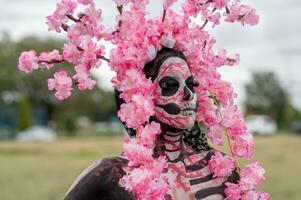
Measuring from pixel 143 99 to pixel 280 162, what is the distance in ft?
61.5

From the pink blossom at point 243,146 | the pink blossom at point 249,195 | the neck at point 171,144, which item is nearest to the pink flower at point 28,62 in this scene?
the neck at point 171,144

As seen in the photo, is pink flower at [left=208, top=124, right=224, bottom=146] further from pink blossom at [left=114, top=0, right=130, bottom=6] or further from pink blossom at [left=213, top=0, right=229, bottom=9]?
pink blossom at [left=114, top=0, right=130, bottom=6]

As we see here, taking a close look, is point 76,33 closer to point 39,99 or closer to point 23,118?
point 23,118

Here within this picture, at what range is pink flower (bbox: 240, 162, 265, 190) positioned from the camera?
354 centimetres

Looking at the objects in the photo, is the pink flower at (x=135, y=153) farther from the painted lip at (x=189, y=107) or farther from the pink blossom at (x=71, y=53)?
the pink blossom at (x=71, y=53)

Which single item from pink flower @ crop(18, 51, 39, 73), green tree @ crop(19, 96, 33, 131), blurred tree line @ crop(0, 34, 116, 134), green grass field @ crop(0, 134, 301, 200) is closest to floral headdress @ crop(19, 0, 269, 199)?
pink flower @ crop(18, 51, 39, 73)

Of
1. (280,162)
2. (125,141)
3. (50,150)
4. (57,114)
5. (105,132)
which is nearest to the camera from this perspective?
(125,141)

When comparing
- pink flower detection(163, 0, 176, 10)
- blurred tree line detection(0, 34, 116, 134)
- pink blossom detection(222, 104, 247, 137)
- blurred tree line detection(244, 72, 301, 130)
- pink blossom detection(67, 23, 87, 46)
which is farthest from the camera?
blurred tree line detection(244, 72, 301, 130)

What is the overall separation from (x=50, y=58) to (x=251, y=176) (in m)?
1.11

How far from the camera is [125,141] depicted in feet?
10.7

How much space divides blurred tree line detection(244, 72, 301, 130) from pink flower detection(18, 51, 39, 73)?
55.3m

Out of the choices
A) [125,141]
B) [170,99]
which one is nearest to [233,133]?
[170,99]

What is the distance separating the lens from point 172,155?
3.52 meters

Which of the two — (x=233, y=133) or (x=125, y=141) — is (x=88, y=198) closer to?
(x=125, y=141)
